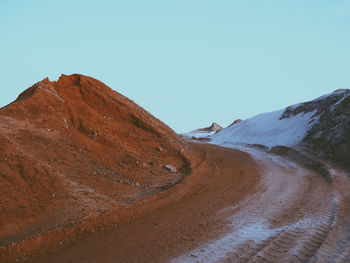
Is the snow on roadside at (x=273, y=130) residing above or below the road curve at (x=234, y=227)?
above

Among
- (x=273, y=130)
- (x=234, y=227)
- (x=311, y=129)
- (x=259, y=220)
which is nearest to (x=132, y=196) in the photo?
(x=234, y=227)

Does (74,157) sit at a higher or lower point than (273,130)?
higher

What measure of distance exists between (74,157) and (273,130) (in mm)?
23475

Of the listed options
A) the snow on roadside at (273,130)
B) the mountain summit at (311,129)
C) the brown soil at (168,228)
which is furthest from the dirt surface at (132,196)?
the snow on roadside at (273,130)

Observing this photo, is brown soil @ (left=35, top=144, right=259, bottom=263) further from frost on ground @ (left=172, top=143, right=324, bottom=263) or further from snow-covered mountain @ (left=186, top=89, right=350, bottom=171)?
snow-covered mountain @ (left=186, top=89, right=350, bottom=171)

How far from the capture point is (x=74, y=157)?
38.9ft

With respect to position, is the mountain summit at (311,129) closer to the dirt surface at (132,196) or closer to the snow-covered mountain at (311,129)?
the snow-covered mountain at (311,129)

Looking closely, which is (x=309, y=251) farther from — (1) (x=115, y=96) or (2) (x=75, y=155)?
(1) (x=115, y=96)

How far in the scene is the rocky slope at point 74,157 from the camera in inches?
330

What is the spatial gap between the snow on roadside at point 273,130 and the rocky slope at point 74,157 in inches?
478

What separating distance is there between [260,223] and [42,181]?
20.0ft

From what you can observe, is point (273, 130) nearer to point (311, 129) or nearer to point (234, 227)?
point (311, 129)

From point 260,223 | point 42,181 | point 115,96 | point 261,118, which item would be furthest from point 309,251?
point 261,118

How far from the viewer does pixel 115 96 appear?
1798cm
